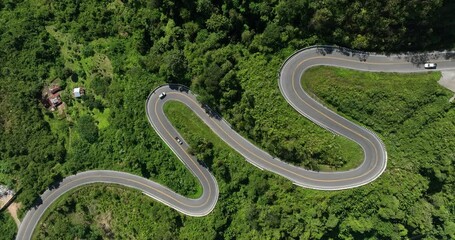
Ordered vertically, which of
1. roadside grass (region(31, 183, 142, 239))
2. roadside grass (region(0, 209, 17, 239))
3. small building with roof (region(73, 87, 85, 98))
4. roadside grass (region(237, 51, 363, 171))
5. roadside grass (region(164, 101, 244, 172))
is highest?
roadside grass (region(237, 51, 363, 171))

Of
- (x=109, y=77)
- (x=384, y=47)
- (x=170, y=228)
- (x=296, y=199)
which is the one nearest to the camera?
(x=384, y=47)

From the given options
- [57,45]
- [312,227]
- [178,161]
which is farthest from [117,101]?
[312,227]

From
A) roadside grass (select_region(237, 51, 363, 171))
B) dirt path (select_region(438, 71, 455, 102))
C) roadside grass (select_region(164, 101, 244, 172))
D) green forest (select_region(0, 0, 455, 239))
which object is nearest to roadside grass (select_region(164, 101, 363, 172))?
roadside grass (select_region(164, 101, 244, 172))

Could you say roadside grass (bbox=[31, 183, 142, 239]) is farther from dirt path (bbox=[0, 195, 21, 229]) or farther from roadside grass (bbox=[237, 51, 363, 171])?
Result: roadside grass (bbox=[237, 51, 363, 171])

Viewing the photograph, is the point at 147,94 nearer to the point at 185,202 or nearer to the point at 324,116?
the point at 185,202

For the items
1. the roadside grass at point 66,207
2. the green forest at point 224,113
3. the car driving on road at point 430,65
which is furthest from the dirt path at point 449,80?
the roadside grass at point 66,207
